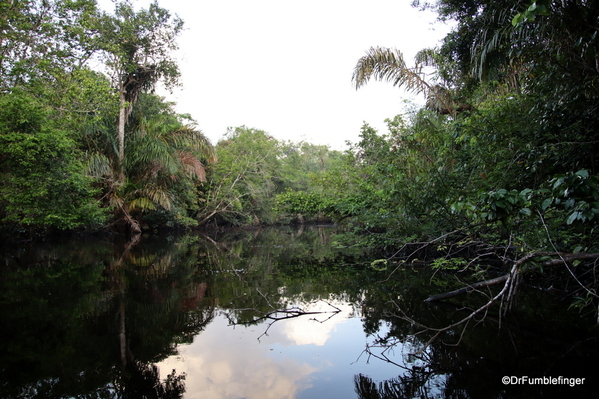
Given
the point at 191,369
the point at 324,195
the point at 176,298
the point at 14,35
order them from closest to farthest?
the point at 191,369
the point at 176,298
the point at 14,35
the point at 324,195

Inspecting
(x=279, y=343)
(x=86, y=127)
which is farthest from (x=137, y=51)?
(x=279, y=343)

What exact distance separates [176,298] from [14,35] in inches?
427

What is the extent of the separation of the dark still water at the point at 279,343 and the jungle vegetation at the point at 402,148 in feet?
2.12

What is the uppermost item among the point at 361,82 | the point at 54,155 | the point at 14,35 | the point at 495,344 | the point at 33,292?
the point at 14,35

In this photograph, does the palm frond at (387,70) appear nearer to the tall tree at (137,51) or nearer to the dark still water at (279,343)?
the dark still water at (279,343)

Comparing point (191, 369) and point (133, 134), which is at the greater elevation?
point (133, 134)

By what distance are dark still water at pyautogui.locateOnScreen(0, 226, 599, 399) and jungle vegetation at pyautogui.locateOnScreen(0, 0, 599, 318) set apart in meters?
0.65

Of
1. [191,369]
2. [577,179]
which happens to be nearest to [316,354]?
[191,369]

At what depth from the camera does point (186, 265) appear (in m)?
9.12

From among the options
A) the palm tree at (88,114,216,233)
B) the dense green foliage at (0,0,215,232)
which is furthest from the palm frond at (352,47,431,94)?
the palm tree at (88,114,216,233)

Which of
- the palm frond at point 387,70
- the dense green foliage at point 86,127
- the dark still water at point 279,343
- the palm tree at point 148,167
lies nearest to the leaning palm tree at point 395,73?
the palm frond at point 387,70

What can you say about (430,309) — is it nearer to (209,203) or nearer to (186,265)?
(186,265)

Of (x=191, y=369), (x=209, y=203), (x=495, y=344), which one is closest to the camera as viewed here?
(x=191, y=369)

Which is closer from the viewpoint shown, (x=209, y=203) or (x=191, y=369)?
(x=191, y=369)
